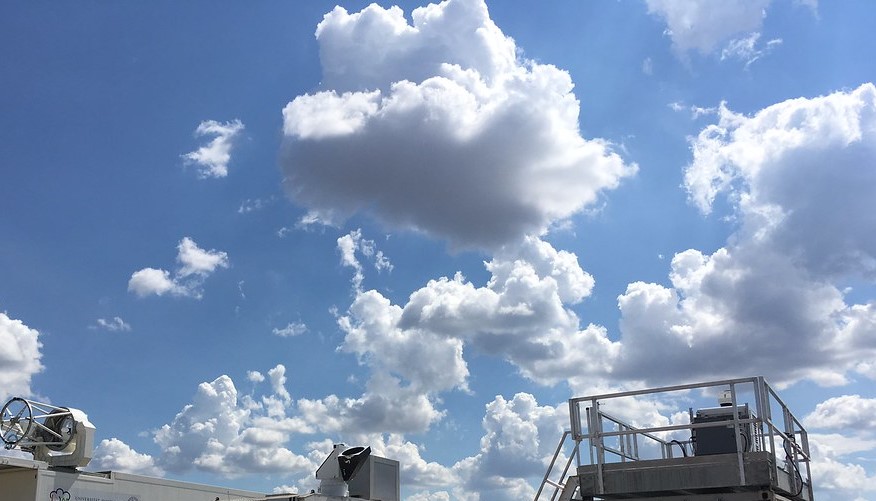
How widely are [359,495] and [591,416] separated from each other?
685 cm

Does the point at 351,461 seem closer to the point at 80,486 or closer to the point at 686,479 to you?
the point at 80,486

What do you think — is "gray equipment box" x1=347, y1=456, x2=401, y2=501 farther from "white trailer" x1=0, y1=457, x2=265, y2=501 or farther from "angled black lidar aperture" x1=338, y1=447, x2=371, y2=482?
"white trailer" x1=0, y1=457, x2=265, y2=501

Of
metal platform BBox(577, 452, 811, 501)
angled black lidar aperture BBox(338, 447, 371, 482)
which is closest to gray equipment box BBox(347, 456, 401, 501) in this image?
angled black lidar aperture BBox(338, 447, 371, 482)

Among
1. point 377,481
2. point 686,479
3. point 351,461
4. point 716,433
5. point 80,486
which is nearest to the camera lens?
point 686,479

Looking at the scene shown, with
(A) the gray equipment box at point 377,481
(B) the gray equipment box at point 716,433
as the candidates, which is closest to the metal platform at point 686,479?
(B) the gray equipment box at point 716,433

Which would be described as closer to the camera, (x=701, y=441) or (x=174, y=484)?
(x=701, y=441)

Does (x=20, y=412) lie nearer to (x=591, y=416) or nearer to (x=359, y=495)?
(x=359, y=495)

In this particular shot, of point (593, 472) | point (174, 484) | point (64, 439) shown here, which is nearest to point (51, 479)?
point (64, 439)

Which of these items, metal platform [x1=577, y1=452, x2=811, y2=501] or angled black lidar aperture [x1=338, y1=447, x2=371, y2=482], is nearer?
metal platform [x1=577, y1=452, x2=811, y2=501]

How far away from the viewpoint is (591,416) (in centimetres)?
1844

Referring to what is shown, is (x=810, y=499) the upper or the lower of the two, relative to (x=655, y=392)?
lower

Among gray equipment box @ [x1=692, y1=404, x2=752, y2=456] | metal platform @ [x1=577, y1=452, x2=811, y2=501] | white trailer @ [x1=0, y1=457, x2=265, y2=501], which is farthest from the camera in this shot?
gray equipment box @ [x1=692, y1=404, x2=752, y2=456]

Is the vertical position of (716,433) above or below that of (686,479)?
above

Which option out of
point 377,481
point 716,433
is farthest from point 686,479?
point 377,481
